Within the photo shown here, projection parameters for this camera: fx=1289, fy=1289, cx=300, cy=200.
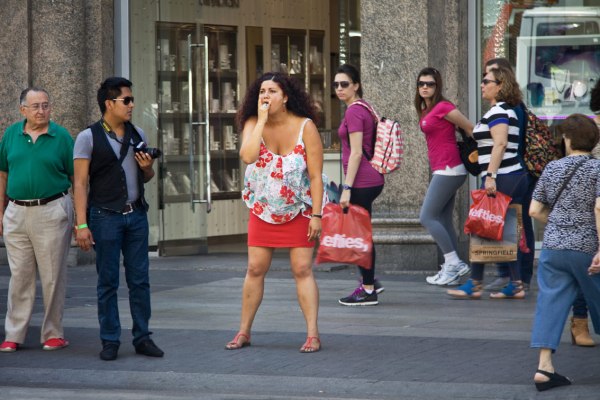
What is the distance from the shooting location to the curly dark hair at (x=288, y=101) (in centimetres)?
838

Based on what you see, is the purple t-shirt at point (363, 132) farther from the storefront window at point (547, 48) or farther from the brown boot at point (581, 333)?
the storefront window at point (547, 48)

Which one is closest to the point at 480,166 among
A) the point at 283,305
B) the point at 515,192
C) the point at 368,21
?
the point at 515,192

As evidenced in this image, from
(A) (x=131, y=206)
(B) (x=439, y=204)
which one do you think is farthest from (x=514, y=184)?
(A) (x=131, y=206)

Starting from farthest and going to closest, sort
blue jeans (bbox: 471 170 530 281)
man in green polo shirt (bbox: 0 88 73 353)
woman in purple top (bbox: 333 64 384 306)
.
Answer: blue jeans (bbox: 471 170 530 281)
woman in purple top (bbox: 333 64 384 306)
man in green polo shirt (bbox: 0 88 73 353)

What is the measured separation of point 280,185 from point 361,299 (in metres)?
2.59

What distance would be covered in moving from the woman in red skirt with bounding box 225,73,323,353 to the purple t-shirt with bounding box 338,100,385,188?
6.46 feet

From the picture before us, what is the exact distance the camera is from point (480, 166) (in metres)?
10.9

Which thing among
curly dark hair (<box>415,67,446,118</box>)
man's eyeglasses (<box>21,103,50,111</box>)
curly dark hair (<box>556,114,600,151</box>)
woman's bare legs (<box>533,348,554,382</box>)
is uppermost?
curly dark hair (<box>415,67,446,118</box>)

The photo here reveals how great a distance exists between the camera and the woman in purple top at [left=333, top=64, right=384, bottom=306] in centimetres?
1038

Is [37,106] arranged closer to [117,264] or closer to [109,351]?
[117,264]

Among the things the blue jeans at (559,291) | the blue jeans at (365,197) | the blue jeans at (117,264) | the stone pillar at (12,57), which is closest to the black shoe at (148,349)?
the blue jeans at (117,264)

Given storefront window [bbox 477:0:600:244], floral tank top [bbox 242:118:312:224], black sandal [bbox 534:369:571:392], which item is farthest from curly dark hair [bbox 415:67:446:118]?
black sandal [bbox 534:369:571:392]

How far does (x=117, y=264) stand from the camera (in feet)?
27.3

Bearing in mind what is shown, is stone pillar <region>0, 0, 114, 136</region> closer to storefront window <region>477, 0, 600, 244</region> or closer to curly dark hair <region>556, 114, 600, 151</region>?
storefront window <region>477, 0, 600, 244</region>
